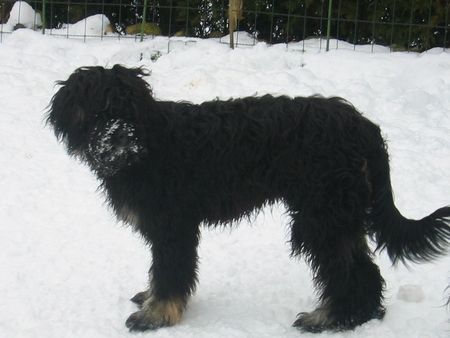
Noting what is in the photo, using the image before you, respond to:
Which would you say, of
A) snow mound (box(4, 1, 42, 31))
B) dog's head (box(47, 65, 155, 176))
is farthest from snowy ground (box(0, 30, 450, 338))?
dog's head (box(47, 65, 155, 176))

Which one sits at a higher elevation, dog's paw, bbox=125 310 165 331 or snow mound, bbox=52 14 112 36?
snow mound, bbox=52 14 112 36

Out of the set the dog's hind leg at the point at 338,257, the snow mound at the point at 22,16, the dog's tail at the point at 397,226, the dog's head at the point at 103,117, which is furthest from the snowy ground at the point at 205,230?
the dog's head at the point at 103,117

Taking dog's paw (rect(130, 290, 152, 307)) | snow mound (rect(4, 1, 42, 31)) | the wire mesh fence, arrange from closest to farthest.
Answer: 1. dog's paw (rect(130, 290, 152, 307))
2. the wire mesh fence
3. snow mound (rect(4, 1, 42, 31))

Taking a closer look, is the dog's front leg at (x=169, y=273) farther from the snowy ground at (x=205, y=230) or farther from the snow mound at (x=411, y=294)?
the snow mound at (x=411, y=294)

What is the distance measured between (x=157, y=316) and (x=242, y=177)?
1.10 metres

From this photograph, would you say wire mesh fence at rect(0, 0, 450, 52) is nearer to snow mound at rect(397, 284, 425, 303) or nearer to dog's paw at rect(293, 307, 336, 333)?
snow mound at rect(397, 284, 425, 303)

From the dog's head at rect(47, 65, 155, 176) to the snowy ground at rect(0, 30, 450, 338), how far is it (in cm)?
121

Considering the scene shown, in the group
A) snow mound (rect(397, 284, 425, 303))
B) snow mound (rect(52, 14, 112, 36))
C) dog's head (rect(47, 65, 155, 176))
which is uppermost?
snow mound (rect(52, 14, 112, 36))

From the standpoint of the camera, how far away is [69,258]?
529 centimetres

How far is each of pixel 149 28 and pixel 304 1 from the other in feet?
8.87

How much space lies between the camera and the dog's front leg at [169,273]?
4.25 meters

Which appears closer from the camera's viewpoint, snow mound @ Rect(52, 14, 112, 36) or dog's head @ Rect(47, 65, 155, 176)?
dog's head @ Rect(47, 65, 155, 176)

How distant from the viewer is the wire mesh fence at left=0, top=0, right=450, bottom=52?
10273 millimetres

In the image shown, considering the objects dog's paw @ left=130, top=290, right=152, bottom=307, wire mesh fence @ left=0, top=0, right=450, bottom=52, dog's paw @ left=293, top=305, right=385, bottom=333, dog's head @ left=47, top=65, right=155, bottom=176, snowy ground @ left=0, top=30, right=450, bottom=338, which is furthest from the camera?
wire mesh fence @ left=0, top=0, right=450, bottom=52
